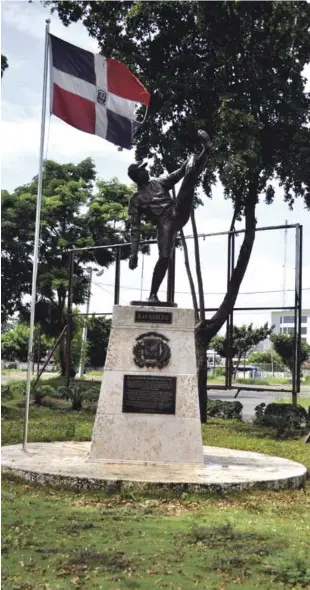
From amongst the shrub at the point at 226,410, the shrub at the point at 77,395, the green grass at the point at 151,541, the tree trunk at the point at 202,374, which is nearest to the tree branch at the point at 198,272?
the tree trunk at the point at 202,374

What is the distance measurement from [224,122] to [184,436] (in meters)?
7.38

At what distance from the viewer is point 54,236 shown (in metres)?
25.4

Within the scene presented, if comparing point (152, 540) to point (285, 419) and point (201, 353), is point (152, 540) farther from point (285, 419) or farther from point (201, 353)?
point (201, 353)

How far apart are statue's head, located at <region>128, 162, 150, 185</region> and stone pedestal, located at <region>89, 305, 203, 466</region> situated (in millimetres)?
1547

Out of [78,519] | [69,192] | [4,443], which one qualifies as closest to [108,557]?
[78,519]

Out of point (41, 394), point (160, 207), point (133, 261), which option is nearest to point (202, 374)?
point (41, 394)

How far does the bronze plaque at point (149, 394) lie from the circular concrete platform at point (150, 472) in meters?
0.59

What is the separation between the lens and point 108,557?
4547 millimetres

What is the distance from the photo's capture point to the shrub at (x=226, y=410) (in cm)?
1635

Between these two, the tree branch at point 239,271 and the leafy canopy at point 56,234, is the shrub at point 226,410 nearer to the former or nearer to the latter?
the tree branch at point 239,271

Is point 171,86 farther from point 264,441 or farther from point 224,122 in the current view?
point 264,441

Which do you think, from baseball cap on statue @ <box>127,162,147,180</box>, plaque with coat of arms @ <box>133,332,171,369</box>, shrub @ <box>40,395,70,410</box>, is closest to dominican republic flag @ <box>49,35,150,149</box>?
baseball cap on statue @ <box>127,162,147,180</box>

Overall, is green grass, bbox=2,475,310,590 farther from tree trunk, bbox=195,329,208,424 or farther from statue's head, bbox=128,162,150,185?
tree trunk, bbox=195,329,208,424

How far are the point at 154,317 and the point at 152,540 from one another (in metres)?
3.23
